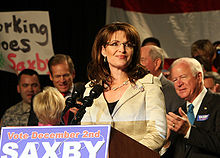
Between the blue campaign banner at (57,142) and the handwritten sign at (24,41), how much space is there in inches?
150

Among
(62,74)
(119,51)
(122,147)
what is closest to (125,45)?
(119,51)

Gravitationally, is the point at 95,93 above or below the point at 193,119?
above

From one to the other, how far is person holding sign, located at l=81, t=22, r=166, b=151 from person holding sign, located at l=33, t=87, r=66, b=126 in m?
0.82

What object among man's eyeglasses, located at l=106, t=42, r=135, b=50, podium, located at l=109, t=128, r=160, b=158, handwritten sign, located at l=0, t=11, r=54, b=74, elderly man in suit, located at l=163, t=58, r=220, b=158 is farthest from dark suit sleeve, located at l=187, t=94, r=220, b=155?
handwritten sign, located at l=0, t=11, r=54, b=74

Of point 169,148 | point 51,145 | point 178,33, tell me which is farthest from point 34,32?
point 51,145

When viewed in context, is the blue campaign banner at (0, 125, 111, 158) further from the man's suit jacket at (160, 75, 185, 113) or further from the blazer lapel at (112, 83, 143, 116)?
the man's suit jacket at (160, 75, 185, 113)

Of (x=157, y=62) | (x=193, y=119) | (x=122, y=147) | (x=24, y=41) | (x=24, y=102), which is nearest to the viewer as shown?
(x=122, y=147)

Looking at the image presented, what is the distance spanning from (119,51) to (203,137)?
0.98 metres

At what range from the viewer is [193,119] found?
357 cm

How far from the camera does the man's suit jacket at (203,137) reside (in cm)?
328

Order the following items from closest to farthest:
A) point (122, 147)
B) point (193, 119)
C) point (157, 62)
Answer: point (122, 147)
point (193, 119)
point (157, 62)

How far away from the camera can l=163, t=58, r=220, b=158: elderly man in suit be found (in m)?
3.25

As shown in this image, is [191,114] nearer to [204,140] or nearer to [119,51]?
[204,140]

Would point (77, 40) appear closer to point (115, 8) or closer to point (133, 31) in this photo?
point (115, 8)
